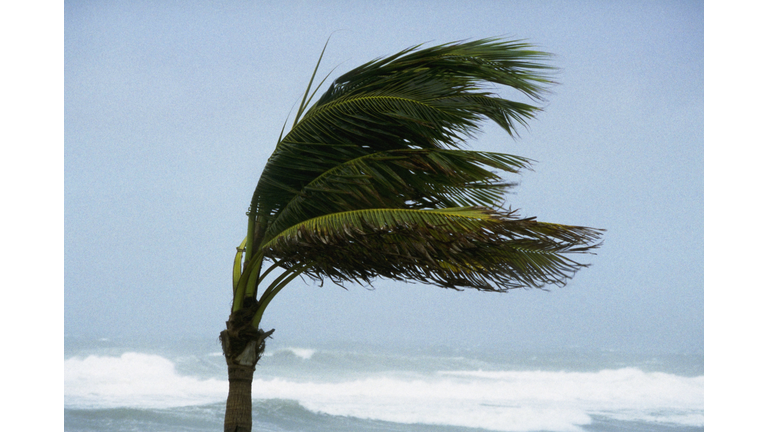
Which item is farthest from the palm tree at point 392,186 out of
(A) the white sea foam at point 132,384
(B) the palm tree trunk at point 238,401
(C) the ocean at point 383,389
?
(A) the white sea foam at point 132,384

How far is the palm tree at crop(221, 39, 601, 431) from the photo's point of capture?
436 centimetres

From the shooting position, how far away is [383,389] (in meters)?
11.5

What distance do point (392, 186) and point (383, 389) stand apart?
7.40 meters

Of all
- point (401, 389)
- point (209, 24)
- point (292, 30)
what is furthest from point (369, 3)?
point (401, 389)

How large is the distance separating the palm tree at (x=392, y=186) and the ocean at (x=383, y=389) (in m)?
5.94

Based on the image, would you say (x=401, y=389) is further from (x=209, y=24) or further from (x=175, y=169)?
(x=209, y=24)

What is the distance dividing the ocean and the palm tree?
5944 mm

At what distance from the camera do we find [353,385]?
38.0 feet

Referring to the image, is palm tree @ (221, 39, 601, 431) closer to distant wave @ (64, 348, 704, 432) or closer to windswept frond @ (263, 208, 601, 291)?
windswept frond @ (263, 208, 601, 291)

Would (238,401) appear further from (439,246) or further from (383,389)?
(383,389)

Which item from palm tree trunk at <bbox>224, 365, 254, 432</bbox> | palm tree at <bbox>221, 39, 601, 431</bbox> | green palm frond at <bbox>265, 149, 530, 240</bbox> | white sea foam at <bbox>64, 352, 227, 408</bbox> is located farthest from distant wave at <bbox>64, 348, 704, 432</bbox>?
green palm frond at <bbox>265, 149, 530, 240</bbox>

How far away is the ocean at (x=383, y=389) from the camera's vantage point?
1080 cm

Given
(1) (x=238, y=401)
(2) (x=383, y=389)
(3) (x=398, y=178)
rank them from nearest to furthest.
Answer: (3) (x=398, y=178), (1) (x=238, y=401), (2) (x=383, y=389)

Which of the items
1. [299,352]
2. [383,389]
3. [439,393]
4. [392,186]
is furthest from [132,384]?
[392,186]
